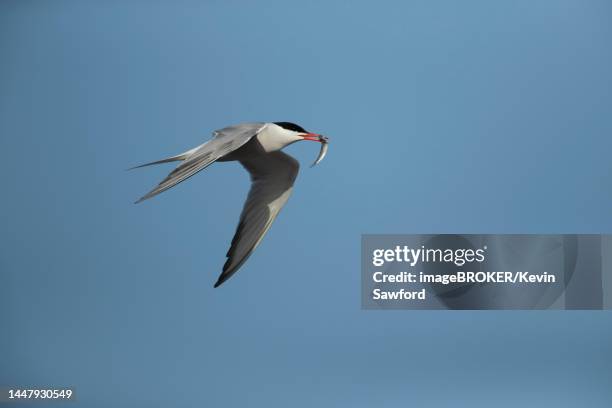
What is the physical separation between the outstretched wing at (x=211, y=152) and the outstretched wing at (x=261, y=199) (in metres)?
0.11

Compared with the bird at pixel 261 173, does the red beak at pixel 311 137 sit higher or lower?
higher

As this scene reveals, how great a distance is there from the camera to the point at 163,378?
2.15 metres

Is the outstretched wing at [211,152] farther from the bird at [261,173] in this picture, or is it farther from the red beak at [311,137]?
the red beak at [311,137]

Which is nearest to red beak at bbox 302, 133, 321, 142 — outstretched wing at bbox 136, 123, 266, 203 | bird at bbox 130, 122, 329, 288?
bird at bbox 130, 122, 329, 288

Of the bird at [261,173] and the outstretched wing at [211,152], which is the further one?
the bird at [261,173]

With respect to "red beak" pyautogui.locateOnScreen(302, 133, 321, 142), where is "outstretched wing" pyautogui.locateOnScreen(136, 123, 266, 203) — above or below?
below

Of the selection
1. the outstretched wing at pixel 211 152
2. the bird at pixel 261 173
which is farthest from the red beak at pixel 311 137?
the outstretched wing at pixel 211 152

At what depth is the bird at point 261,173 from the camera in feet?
6.40

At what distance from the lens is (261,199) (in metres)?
2.04

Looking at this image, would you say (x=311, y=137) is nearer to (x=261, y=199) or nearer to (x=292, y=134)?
(x=292, y=134)

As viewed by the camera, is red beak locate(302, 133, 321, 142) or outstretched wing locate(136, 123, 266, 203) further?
red beak locate(302, 133, 321, 142)

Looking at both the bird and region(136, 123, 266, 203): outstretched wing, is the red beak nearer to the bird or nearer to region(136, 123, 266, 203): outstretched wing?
the bird

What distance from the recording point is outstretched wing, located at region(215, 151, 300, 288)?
6.59 feet

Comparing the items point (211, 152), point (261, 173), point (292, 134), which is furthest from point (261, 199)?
point (211, 152)
